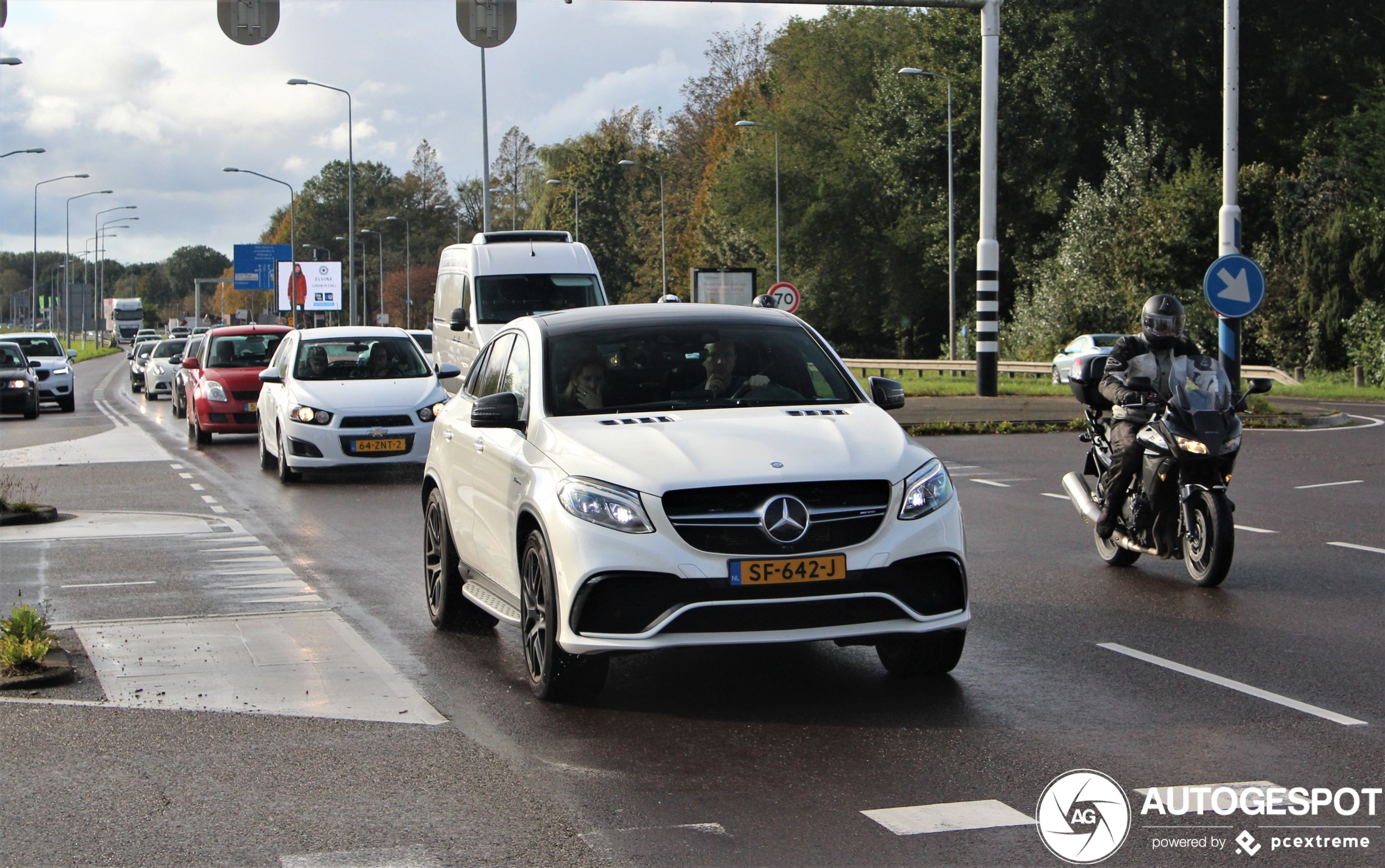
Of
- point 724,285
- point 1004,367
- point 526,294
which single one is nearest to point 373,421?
point 526,294

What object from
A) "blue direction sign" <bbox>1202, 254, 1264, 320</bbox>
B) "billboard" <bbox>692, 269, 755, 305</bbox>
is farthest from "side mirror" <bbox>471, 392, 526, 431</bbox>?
"billboard" <bbox>692, 269, 755, 305</bbox>

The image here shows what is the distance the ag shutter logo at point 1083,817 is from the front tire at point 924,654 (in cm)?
139

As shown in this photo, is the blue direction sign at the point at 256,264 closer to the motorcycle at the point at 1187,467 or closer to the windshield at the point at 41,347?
the windshield at the point at 41,347

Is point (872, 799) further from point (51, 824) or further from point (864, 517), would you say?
point (51, 824)

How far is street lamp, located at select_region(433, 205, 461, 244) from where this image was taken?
145 metres

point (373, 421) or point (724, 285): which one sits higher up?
point (724, 285)

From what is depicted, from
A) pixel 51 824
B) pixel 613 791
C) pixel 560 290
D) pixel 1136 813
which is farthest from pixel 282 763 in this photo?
pixel 560 290

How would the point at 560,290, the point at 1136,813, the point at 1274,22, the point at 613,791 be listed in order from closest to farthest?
the point at 1136,813
the point at 613,791
the point at 560,290
the point at 1274,22

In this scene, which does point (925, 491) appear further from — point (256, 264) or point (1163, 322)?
point (256, 264)

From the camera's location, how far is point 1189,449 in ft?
30.0

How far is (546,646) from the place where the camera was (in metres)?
6.43

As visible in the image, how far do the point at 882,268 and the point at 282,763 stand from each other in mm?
57968

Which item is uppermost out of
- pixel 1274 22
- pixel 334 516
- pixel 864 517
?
pixel 1274 22

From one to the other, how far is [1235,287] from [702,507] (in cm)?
1519
